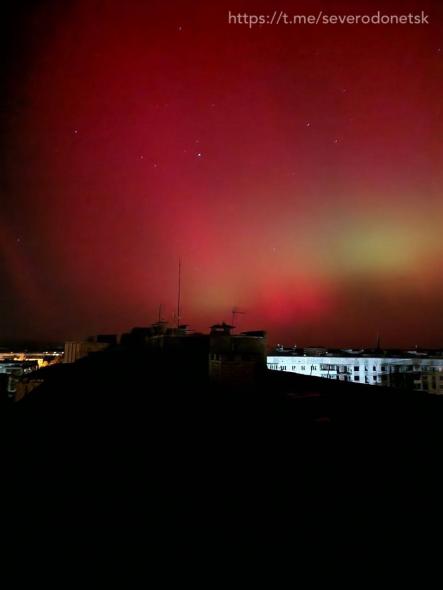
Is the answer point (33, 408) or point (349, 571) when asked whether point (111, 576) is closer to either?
point (349, 571)

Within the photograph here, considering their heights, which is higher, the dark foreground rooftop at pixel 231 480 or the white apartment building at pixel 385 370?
the dark foreground rooftop at pixel 231 480

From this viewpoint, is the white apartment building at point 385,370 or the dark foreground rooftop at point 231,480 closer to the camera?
the dark foreground rooftop at point 231,480

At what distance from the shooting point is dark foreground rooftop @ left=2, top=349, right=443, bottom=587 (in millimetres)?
4477

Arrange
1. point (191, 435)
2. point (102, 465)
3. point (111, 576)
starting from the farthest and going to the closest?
point (191, 435), point (102, 465), point (111, 576)

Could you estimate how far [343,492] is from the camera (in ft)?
19.1

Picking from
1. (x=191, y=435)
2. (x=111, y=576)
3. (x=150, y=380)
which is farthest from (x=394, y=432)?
(x=150, y=380)

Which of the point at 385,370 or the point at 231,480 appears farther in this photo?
the point at 385,370

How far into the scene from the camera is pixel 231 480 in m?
6.21

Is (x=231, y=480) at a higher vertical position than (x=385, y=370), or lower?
higher

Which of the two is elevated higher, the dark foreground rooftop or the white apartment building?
the dark foreground rooftop

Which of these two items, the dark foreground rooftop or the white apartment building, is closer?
the dark foreground rooftop

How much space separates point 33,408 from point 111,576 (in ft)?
31.4

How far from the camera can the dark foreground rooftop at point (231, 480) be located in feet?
14.7

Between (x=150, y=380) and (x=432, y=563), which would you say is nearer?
(x=432, y=563)
